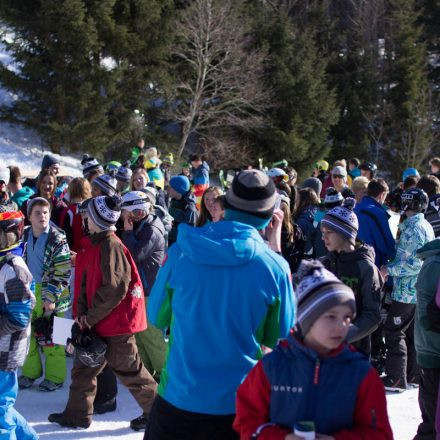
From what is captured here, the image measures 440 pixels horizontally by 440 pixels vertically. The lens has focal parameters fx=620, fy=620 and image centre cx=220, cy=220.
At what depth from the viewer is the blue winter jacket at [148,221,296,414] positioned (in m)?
2.72

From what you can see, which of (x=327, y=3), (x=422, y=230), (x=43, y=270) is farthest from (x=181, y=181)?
(x=327, y=3)

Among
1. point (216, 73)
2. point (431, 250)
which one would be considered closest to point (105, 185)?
point (431, 250)

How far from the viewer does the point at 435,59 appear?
3597 centimetres

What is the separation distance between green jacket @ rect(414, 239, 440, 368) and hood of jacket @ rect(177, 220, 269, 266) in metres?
1.60

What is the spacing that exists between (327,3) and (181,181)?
27935mm

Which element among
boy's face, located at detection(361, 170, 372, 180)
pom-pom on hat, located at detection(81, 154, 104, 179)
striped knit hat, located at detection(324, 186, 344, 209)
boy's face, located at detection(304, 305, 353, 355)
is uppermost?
boy's face, located at detection(361, 170, 372, 180)

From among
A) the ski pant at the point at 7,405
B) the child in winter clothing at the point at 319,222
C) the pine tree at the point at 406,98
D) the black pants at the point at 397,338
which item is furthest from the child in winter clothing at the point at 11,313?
the pine tree at the point at 406,98

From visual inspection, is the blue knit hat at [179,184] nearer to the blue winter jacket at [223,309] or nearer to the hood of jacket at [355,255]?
the hood of jacket at [355,255]

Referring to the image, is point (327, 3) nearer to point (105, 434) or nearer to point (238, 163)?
point (238, 163)

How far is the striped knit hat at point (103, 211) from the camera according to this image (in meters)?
4.66

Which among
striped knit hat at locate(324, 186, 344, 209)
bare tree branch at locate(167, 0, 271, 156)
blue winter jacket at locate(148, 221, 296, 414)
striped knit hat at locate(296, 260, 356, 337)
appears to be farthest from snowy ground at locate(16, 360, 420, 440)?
bare tree branch at locate(167, 0, 271, 156)

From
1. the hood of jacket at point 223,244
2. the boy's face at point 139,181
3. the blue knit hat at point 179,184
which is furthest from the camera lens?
the boy's face at point 139,181

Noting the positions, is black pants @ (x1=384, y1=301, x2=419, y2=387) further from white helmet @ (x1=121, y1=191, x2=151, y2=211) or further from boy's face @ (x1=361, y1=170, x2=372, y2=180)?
boy's face @ (x1=361, y1=170, x2=372, y2=180)

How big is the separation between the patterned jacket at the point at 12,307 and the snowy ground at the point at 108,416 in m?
1.13
